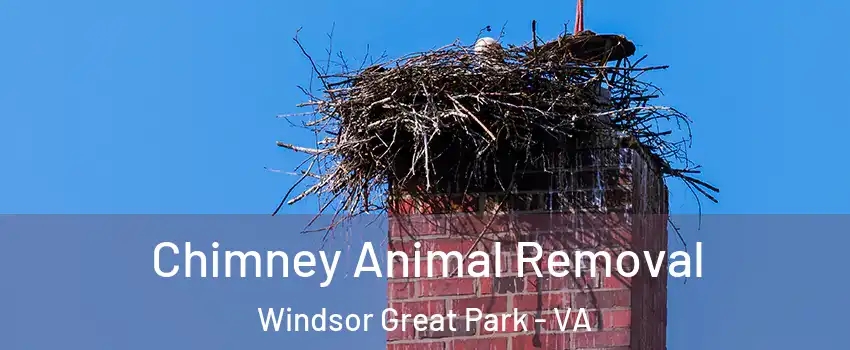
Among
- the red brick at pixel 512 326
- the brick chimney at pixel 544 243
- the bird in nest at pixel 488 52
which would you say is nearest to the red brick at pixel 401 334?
the brick chimney at pixel 544 243

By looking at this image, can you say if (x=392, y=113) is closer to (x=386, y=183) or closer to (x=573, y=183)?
(x=386, y=183)

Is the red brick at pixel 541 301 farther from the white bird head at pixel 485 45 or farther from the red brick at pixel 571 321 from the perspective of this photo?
the white bird head at pixel 485 45

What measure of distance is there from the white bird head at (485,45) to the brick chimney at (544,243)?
74 centimetres

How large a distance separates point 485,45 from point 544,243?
110 centimetres

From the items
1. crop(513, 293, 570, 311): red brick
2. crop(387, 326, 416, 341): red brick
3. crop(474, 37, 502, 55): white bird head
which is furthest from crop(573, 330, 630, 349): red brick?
crop(474, 37, 502, 55): white bird head

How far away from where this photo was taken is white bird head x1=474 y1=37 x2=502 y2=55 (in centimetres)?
522

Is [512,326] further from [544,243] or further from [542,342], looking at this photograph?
[544,243]

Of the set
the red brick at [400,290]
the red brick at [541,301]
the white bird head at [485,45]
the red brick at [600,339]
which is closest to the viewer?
the red brick at [600,339]

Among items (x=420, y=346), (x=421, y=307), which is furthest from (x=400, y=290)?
(x=420, y=346)

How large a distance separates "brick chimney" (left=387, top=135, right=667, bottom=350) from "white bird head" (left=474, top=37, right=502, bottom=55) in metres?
0.74

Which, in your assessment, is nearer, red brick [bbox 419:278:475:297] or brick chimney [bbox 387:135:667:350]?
brick chimney [bbox 387:135:667:350]

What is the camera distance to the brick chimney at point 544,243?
4.35 m

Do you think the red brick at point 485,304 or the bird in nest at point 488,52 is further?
the bird in nest at point 488,52

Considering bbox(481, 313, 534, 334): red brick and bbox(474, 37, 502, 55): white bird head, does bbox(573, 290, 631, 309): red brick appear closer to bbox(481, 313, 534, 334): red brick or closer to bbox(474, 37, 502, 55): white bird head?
bbox(481, 313, 534, 334): red brick
